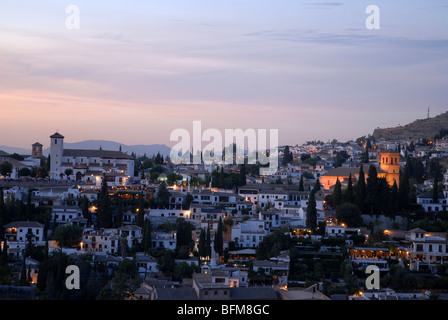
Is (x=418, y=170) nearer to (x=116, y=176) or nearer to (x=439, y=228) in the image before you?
(x=439, y=228)

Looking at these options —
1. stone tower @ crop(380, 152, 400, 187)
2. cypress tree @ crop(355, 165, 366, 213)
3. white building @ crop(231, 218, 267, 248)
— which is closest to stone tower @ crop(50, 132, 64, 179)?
white building @ crop(231, 218, 267, 248)

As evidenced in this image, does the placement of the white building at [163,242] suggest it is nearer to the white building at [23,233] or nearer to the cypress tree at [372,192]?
the white building at [23,233]

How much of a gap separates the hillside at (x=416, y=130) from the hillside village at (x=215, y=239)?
5936 cm

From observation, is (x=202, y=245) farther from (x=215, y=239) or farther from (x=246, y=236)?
(x=246, y=236)

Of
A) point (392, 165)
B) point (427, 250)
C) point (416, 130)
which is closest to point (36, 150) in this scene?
point (392, 165)

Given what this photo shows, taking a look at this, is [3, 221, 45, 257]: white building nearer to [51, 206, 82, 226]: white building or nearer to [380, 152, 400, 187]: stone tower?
[51, 206, 82, 226]: white building

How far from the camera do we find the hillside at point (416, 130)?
90206mm

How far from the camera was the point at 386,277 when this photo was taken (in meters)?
22.0

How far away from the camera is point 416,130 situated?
94.0m

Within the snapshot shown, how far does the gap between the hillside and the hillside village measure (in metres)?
59.4

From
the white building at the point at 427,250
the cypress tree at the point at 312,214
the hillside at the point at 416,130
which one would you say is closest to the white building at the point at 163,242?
the cypress tree at the point at 312,214

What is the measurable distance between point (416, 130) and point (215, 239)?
247 feet
